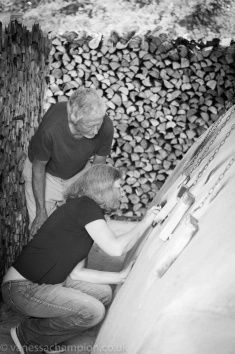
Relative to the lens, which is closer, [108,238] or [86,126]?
[108,238]

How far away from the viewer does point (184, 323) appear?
1.81 m

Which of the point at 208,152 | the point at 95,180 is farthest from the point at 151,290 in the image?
the point at 208,152

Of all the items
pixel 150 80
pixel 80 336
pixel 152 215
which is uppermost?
pixel 152 215

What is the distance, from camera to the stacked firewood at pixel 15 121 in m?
4.03

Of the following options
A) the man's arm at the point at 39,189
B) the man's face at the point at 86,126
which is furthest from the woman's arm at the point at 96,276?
the man's face at the point at 86,126

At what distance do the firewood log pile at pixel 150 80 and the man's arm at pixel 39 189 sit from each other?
2.09 m

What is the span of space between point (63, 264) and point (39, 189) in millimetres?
860

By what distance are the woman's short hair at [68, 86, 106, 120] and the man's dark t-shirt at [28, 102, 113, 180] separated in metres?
0.26

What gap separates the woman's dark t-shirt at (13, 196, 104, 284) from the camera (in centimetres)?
320

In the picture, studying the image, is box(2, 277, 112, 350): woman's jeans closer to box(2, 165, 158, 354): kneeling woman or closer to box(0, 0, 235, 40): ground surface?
box(2, 165, 158, 354): kneeling woman

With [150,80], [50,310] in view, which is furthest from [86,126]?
[150,80]

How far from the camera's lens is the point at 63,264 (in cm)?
325

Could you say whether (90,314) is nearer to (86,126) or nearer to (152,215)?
(152,215)

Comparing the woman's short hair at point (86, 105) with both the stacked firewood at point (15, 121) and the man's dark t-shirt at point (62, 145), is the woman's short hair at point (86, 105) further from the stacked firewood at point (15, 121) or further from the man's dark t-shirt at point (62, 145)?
the stacked firewood at point (15, 121)
